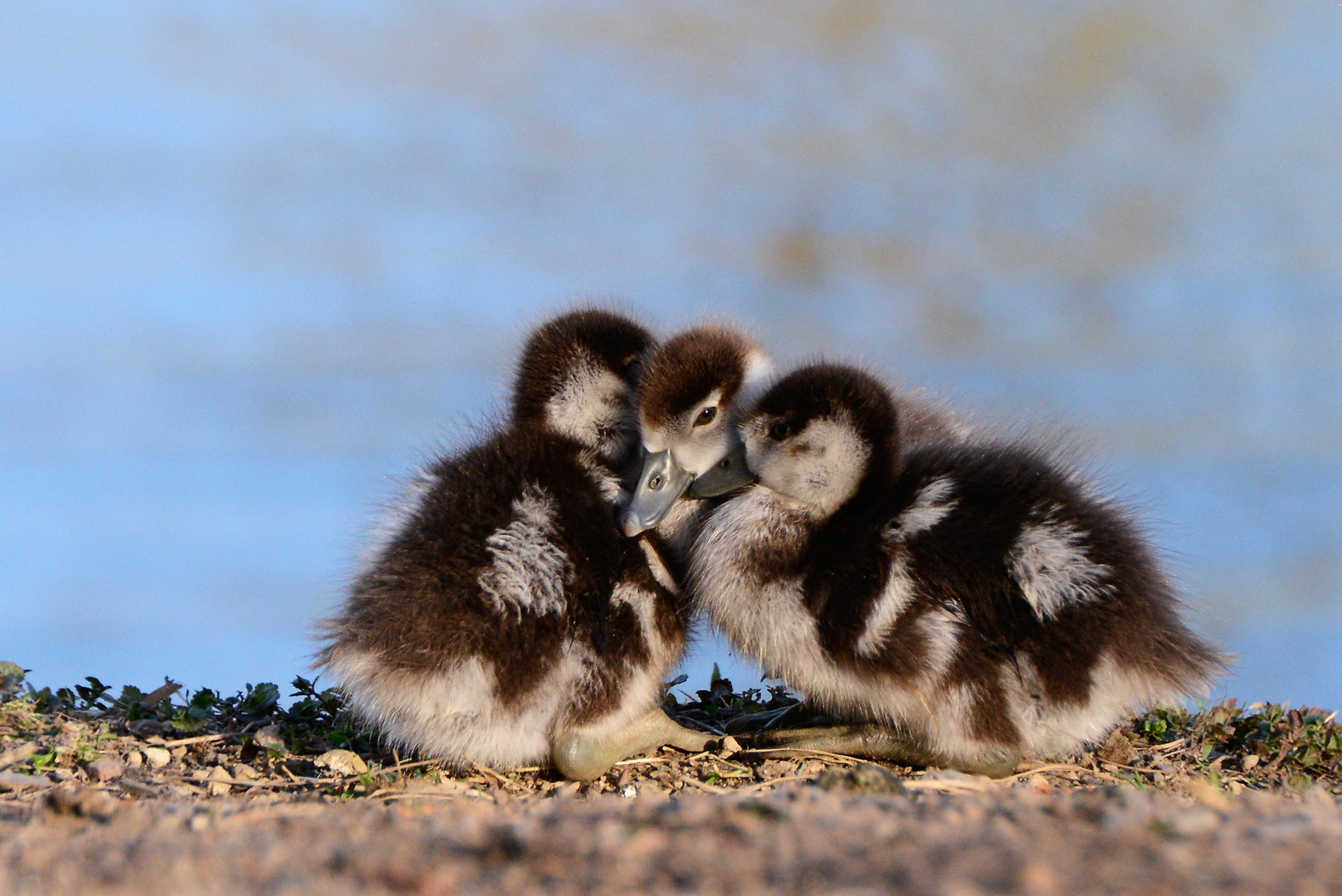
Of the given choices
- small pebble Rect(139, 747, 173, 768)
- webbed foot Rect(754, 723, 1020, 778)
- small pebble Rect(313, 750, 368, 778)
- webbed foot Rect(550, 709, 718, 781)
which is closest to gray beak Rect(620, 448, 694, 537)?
webbed foot Rect(550, 709, 718, 781)

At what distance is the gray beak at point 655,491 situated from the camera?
253 centimetres

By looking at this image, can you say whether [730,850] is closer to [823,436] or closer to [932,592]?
[932,592]

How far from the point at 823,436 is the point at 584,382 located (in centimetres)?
57

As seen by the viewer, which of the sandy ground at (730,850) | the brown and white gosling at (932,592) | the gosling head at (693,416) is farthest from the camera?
the gosling head at (693,416)

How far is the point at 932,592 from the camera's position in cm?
235

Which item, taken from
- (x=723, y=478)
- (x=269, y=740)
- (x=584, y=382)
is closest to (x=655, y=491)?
(x=723, y=478)

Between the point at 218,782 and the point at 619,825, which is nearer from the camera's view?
the point at 619,825

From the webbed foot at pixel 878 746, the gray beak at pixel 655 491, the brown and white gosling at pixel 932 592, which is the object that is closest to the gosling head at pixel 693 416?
the gray beak at pixel 655 491

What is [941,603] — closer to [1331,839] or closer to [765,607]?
[765,607]

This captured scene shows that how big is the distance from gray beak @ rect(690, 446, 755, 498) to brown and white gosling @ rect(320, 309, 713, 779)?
216mm

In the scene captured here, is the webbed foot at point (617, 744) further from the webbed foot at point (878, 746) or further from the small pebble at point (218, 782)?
the small pebble at point (218, 782)

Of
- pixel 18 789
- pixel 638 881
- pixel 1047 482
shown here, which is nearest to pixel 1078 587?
pixel 1047 482

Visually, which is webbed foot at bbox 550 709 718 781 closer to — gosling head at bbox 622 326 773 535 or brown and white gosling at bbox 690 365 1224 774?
brown and white gosling at bbox 690 365 1224 774

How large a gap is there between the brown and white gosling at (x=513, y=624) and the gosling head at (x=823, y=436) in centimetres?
32
